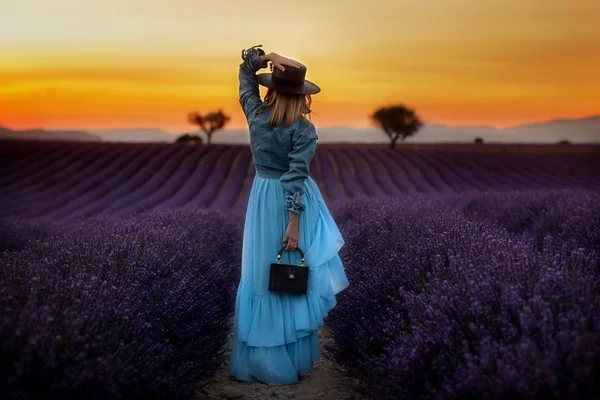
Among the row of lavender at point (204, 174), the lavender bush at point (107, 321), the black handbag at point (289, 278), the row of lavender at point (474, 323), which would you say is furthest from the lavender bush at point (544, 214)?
the row of lavender at point (204, 174)

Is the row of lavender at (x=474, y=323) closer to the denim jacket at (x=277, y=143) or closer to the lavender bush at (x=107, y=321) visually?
the denim jacket at (x=277, y=143)

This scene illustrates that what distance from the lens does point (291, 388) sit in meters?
3.28

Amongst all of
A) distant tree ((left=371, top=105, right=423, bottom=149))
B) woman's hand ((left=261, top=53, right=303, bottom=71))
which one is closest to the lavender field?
woman's hand ((left=261, top=53, right=303, bottom=71))

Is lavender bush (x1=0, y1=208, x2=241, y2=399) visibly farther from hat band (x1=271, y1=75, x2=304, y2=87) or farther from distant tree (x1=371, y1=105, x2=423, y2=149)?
distant tree (x1=371, y1=105, x2=423, y2=149)

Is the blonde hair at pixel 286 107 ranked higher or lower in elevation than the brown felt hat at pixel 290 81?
lower

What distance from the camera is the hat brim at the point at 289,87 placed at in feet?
10.2

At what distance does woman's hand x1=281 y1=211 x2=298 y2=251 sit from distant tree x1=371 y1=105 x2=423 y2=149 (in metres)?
30.9

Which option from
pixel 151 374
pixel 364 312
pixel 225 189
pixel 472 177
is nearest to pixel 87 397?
pixel 151 374

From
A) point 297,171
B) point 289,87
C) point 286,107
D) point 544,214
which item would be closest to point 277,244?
point 297,171

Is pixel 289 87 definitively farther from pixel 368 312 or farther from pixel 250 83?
pixel 368 312

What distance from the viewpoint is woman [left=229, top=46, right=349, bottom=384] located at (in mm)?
3180

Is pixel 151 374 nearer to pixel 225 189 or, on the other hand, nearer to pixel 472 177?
pixel 225 189

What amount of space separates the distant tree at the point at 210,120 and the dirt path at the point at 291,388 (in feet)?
135

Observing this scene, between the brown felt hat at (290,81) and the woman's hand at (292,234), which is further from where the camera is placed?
the woman's hand at (292,234)
